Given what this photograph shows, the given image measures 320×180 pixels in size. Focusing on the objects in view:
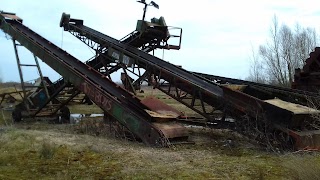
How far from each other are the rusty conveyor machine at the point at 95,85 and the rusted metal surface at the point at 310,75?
10.1 meters

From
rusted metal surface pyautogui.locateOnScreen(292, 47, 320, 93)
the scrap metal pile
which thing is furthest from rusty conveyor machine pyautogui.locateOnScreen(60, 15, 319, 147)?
rusted metal surface pyautogui.locateOnScreen(292, 47, 320, 93)

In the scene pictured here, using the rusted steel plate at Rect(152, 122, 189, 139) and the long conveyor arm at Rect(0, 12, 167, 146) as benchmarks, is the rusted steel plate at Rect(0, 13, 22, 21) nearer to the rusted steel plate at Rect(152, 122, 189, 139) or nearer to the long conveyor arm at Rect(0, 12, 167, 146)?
the long conveyor arm at Rect(0, 12, 167, 146)

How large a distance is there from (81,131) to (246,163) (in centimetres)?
626

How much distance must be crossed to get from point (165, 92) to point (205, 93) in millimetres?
2672

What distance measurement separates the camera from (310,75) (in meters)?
16.9

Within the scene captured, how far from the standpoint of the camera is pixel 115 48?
15961mm

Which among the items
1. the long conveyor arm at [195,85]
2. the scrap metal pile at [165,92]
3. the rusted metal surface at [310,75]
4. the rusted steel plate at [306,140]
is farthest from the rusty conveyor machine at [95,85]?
the rusted metal surface at [310,75]

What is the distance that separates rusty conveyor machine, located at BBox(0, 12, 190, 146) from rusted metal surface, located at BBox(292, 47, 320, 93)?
10059mm

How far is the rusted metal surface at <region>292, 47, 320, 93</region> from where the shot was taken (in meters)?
16.6

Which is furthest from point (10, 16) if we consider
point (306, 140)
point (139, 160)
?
point (306, 140)

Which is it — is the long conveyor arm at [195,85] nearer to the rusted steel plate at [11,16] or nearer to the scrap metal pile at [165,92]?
the scrap metal pile at [165,92]

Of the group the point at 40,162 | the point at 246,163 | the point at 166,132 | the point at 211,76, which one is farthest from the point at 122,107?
the point at 211,76

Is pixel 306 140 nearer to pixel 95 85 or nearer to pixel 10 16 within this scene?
pixel 95 85

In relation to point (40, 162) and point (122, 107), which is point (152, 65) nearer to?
point (122, 107)
